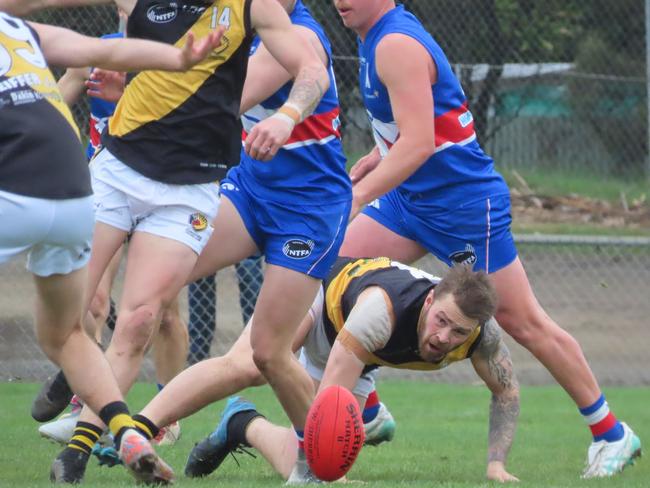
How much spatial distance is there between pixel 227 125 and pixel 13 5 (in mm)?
990

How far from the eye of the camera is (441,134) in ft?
21.2

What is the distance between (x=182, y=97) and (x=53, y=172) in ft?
3.64

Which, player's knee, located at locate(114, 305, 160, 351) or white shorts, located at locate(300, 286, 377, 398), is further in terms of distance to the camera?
white shorts, located at locate(300, 286, 377, 398)

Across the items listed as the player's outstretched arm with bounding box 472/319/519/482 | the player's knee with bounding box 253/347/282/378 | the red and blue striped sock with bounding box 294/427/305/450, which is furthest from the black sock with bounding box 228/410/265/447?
the player's outstretched arm with bounding box 472/319/519/482

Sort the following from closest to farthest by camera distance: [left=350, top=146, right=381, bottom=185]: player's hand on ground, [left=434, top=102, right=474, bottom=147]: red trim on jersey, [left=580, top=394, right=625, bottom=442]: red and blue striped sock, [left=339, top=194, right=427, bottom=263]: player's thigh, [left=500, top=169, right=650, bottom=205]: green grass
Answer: [left=434, top=102, right=474, bottom=147]: red trim on jersey, [left=580, top=394, right=625, bottom=442]: red and blue striped sock, [left=339, top=194, right=427, bottom=263]: player's thigh, [left=350, top=146, right=381, bottom=185]: player's hand on ground, [left=500, top=169, right=650, bottom=205]: green grass

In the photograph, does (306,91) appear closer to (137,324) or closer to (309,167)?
(309,167)

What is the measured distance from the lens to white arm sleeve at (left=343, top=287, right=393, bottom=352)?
5.44 metres

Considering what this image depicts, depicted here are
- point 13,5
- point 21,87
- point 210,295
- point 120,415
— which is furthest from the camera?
point 210,295

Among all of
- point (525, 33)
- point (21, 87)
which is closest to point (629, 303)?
point (525, 33)

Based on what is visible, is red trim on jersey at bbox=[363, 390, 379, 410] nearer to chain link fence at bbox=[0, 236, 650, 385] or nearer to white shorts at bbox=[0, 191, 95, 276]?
white shorts at bbox=[0, 191, 95, 276]

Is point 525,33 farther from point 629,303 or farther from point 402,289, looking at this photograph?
point 402,289

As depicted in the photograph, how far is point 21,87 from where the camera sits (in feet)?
14.0

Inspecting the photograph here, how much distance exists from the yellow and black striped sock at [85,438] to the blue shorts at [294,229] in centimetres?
109

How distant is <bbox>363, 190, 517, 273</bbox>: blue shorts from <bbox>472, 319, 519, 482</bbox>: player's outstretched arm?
2.24 feet
